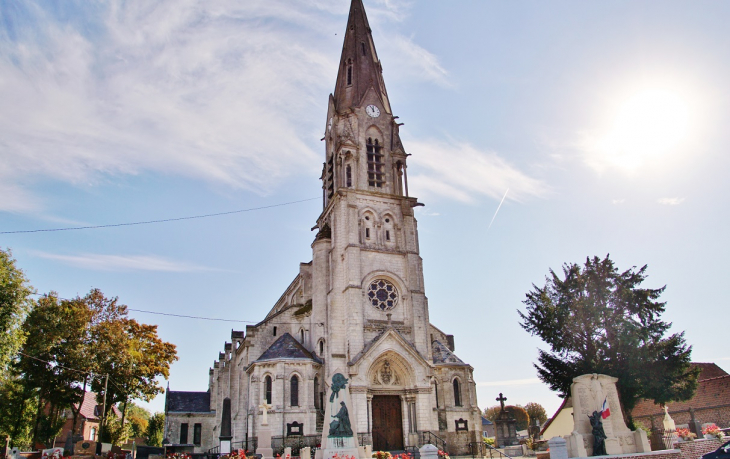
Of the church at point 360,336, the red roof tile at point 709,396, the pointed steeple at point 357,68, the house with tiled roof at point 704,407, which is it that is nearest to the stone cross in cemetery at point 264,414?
the church at point 360,336

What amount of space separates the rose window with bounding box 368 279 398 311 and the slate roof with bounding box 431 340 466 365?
13.8ft

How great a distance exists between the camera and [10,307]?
23.5 metres

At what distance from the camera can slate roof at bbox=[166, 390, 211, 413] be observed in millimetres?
43578

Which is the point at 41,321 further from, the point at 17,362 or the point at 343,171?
the point at 343,171

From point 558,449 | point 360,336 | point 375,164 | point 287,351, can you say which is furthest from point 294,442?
point 375,164

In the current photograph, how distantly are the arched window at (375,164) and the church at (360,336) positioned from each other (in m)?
0.08

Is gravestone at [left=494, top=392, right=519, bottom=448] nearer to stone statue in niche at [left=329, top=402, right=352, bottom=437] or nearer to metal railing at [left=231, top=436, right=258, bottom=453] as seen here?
metal railing at [left=231, top=436, right=258, bottom=453]

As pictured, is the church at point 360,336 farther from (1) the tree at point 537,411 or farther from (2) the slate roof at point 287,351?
(1) the tree at point 537,411

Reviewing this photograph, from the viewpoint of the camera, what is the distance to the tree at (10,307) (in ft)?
75.2

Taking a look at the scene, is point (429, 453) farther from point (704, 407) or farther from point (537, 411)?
point (537, 411)

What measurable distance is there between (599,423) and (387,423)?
13935 millimetres

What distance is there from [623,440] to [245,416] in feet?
72.1

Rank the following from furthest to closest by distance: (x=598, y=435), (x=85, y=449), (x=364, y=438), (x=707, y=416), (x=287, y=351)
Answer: (x=707, y=416)
(x=287, y=351)
(x=364, y=438)
(x=85, y=449)
(x=598, y=435)

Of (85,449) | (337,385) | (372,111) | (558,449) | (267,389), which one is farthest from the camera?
(372,111)
